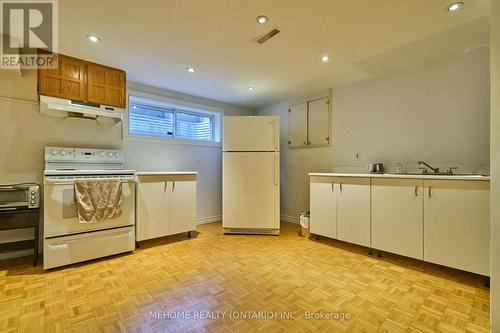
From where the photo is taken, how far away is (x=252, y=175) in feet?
11.5

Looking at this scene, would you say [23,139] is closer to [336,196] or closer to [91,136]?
[91,136]

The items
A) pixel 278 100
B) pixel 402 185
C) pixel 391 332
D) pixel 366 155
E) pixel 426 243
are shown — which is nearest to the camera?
pixel 391 332

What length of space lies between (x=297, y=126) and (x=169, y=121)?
90.4 inches

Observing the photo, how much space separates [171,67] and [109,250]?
2311 millimetres

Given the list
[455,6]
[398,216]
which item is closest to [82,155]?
[398,216]

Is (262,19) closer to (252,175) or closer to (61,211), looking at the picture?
(252,175)

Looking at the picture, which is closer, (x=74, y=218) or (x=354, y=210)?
(x=74, y=218)

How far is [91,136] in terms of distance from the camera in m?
3.02

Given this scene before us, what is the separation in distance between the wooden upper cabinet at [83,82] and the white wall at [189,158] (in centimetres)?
50

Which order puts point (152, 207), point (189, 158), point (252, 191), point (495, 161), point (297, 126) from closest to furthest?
point (495, 161)
point (152, 207)
point (252, 191)
point (189, 158)
point (297, 126)

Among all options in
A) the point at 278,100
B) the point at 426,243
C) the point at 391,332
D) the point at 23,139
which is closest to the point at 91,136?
the point at 23,139

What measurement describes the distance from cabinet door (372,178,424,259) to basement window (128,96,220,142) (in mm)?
3008

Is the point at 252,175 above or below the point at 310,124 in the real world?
below

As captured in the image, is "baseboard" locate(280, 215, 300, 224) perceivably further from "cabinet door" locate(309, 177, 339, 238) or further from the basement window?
the basement window
